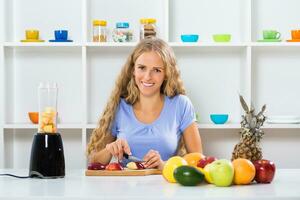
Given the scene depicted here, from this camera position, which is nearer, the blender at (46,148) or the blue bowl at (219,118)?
the blender at (46,148)

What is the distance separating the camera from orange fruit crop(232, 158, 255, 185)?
224cm

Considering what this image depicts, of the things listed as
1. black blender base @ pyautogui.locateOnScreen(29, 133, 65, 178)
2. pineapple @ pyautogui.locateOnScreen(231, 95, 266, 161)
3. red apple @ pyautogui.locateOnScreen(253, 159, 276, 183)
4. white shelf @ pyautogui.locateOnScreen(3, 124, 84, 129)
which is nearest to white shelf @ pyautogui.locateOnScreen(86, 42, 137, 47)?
white shelf @ pyautogui.locateOnScreen(3, 124, 84, 129)

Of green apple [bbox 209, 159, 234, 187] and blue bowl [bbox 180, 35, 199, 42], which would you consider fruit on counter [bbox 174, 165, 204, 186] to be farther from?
blue bowl [bbox 180, 35, 199, 42]

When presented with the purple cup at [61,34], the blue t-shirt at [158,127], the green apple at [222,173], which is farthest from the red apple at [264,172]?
the purple cup at [61,34]

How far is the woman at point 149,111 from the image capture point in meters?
3.39

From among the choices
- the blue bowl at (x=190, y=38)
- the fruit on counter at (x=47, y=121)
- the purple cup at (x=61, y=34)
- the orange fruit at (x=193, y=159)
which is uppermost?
the purple cup at (x=61, y=34)

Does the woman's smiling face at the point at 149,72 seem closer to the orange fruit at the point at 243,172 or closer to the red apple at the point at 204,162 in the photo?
the red apple at the point at 204,162

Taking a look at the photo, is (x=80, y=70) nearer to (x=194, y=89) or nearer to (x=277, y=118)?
(x=194, y=89)

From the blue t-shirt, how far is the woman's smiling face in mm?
147

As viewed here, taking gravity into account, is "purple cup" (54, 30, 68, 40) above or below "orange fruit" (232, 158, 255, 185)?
above

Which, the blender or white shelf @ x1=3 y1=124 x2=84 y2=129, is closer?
the blender

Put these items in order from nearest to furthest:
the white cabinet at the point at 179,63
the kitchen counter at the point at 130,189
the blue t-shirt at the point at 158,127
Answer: the kitchen counter at the point at 130,189 < the blue t-shirt at the point at 158,127 < the white cabinet at the point at 179,63

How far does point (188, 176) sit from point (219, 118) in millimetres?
2173

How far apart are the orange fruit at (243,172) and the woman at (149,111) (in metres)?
1.14
